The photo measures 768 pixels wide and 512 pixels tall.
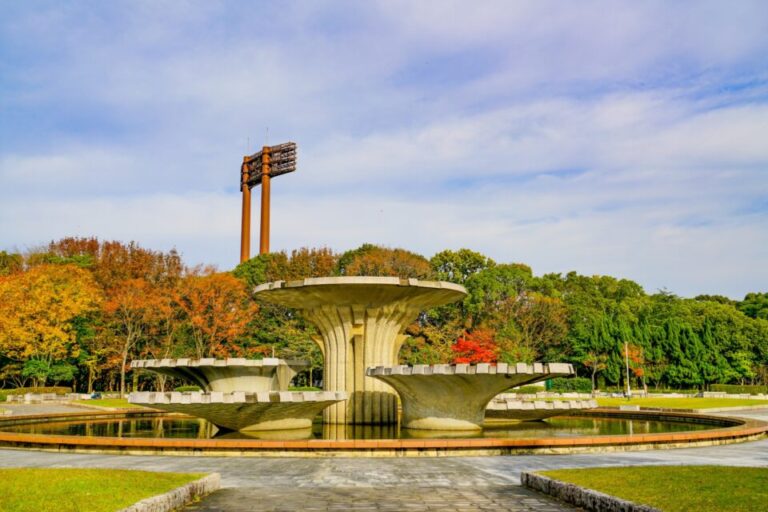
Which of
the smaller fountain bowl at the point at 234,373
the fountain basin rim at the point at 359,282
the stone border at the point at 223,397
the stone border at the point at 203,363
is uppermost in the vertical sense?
the fountain basin rim at the point at 359,282

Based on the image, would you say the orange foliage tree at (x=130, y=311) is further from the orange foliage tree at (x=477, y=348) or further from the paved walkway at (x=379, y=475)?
the paved walkway at (x=379, y=475)

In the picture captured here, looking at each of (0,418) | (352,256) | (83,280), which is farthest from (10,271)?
(0,418)

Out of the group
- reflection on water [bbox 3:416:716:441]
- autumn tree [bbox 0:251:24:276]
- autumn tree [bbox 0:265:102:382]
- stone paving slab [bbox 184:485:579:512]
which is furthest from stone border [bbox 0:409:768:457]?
autumn tree [bbox 0:251:24:276]

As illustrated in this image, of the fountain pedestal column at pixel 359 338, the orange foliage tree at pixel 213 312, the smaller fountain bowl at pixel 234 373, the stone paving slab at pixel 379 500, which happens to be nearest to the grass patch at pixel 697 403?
the fountain pedestal column at pixel 359 338

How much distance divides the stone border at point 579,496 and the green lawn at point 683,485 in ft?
0.47

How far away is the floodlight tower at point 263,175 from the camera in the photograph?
253 ft

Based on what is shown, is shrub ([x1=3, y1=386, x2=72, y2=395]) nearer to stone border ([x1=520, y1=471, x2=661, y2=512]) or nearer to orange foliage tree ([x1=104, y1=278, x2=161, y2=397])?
orange foliage tree ([x1=104, y1=278, x2=161, y2=397])

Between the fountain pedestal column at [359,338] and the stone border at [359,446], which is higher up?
the fountain pedestal column at [359,338]

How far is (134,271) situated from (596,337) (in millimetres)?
36025

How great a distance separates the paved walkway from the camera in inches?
298

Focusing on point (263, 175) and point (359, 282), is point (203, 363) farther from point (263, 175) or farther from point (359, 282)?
point (263, 175)

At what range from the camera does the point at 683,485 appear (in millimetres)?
7332

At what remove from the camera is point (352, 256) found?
54062mm

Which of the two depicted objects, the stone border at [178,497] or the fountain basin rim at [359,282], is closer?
the stone border at [178,497]
